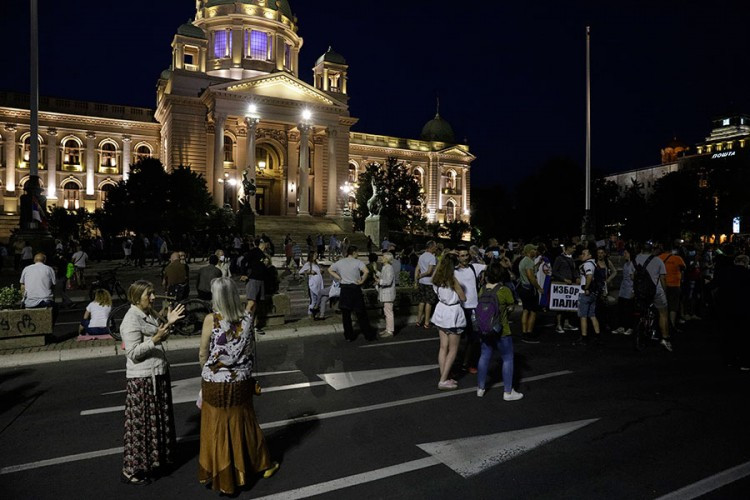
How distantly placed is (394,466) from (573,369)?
466 centimetres

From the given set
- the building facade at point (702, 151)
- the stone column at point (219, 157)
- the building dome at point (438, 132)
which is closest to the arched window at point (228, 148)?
the stone column at point (219, 157)

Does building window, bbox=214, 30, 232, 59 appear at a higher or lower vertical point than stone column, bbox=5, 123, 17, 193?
higher

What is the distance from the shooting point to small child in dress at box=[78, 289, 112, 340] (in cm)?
1005

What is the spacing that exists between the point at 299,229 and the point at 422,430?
40.8m

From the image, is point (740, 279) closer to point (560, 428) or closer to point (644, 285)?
point (644, 285)

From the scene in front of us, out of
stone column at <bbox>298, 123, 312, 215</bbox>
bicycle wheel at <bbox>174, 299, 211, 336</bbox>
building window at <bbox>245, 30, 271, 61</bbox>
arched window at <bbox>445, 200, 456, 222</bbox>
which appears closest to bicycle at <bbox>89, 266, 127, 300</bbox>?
bicycle wheel at <bbox>174, 299, 211, 336</bbox>

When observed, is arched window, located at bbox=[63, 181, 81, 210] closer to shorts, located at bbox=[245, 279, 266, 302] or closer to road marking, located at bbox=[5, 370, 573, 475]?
shorts, located at bbox=[245, 279, 266, 302]

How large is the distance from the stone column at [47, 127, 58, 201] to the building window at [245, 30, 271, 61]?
73.1 feet

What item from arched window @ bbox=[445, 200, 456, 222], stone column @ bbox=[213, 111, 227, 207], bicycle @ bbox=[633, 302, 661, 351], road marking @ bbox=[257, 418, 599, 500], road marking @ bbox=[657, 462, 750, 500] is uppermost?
stone column @ bbox=[213, 111, 227, 207]

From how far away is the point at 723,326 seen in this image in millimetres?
8727

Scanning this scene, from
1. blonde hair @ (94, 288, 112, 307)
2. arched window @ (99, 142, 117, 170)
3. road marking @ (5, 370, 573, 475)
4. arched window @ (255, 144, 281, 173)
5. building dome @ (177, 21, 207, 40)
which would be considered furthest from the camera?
arched window @ (255, 144, 281, 173)

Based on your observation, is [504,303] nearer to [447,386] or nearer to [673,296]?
[447,386]

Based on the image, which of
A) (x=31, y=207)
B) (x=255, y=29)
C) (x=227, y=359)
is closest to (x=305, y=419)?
(x=227, y=359)

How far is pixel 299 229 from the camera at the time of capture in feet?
150
